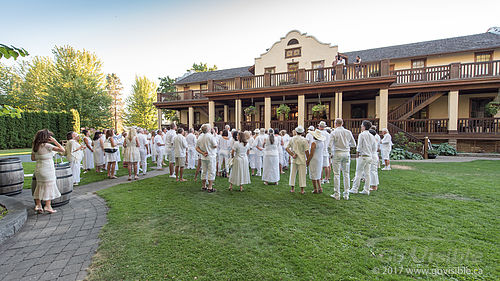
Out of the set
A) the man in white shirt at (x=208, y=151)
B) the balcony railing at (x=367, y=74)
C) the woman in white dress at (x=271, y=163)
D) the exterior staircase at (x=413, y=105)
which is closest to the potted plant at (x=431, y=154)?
the exterior staircase at (x=413, y=105)

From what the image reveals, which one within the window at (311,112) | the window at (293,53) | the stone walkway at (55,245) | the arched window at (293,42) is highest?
the arched window at (293,42)

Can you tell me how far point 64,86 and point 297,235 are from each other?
110ft

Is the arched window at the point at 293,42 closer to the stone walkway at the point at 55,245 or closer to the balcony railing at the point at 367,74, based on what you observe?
the balcony railing at the point at 367,74

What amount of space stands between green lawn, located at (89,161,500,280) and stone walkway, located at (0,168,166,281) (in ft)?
0.75

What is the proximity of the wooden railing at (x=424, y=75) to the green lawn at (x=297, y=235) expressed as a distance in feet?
40.3

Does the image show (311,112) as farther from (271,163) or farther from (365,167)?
(365,167)

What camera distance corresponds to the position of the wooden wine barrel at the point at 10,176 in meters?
5.90

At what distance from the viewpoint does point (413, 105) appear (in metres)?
15.6

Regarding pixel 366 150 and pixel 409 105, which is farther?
pixel 409 105

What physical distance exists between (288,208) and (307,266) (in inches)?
86.4

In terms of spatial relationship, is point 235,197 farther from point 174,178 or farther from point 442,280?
point 442,280

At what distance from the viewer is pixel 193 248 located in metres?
3.28

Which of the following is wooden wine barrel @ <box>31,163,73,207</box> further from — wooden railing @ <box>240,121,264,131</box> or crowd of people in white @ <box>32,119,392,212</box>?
wooden railing @ <box>240,121,264,131</box>

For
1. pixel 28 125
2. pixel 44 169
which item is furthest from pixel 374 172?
pixel 28 125
